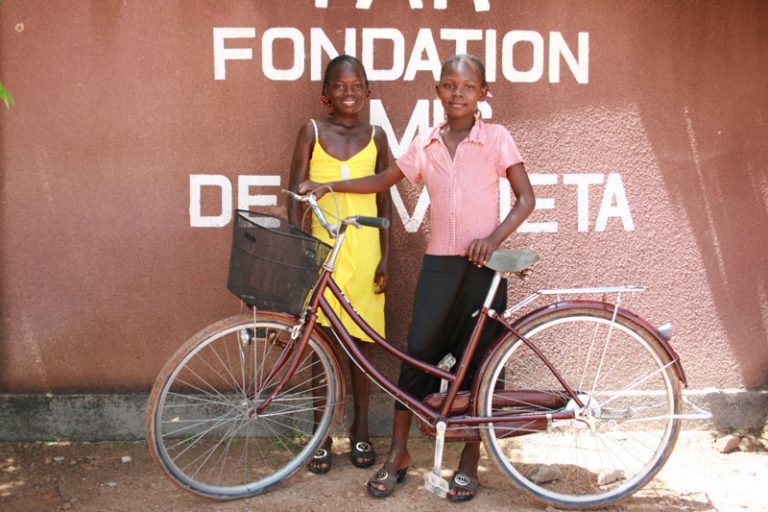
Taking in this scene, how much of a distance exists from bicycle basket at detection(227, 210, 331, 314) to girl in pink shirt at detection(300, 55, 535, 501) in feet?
1.21

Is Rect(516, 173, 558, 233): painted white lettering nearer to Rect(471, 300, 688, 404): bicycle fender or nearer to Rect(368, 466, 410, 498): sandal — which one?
Rect(471, 300, 688, 404): bicycle fender

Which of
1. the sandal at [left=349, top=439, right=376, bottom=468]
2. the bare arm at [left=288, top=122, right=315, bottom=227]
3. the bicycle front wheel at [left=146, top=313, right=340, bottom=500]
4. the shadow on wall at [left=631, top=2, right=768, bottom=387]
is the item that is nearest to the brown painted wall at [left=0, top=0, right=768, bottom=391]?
the shadow on wall at [left=631, top=2, right=768, bottom=387]

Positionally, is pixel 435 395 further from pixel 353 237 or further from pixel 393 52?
pixel 393 52

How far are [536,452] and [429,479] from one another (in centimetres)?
94

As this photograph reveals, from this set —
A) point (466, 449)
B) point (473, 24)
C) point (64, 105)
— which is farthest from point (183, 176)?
point (466, 449)

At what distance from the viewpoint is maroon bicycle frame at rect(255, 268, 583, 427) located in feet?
11.3

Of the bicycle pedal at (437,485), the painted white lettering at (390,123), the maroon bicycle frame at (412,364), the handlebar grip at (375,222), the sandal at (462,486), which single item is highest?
the painted white lettering at (390,123)

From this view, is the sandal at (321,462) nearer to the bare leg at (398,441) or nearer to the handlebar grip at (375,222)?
the bare leg at (398,441)

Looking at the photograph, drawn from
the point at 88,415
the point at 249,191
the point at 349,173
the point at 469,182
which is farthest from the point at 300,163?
the point at 88,415

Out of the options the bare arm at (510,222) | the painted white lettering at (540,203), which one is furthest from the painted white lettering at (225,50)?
the bare arm at (510,222)

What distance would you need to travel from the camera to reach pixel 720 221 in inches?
175

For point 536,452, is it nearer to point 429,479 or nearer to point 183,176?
point 429,479

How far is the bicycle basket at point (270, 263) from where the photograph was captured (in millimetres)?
3217

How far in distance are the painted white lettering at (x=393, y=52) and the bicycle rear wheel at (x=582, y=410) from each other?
160 centimetres
